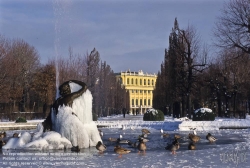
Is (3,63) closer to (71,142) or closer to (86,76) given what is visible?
(86,76)

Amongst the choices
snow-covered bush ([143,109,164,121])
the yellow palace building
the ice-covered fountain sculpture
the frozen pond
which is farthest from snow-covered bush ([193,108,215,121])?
the yellow palace building

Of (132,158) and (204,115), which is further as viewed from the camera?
(204,115)

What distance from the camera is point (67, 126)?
49.0 feet

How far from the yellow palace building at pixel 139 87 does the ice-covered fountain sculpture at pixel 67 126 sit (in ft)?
318

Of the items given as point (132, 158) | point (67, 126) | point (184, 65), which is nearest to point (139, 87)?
point (184, 65)

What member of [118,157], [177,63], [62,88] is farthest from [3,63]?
[118,157]

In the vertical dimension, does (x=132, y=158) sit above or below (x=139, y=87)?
below

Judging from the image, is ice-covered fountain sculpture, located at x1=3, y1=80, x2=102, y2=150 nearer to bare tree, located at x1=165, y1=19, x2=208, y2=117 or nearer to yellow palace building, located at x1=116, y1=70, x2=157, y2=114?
bare tree, located at x1=165, y1=19, x2=208, y2=117

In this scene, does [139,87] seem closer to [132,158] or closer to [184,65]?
[184,65]

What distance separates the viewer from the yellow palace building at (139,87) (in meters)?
116

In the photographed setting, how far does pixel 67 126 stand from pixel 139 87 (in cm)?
10377

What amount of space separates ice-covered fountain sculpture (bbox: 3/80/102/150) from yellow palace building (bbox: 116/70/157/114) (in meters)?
97.0

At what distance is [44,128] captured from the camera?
1555 cm

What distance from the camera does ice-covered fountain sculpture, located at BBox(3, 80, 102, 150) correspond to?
14820 mm
